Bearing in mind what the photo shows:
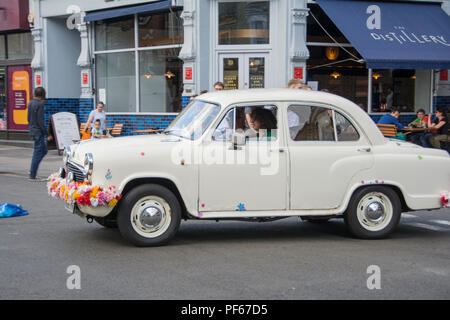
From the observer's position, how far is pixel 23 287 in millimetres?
5281

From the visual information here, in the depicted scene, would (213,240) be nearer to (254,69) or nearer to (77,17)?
(254,69)

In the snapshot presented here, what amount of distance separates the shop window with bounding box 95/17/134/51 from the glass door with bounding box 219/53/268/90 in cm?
384

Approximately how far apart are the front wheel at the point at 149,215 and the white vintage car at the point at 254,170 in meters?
0.01

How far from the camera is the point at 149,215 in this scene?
678cm

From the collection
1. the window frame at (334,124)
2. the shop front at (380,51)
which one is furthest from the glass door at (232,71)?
the window frame at (334,124)

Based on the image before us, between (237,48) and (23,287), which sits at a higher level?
(237,48)

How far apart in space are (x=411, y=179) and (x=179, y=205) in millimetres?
2792

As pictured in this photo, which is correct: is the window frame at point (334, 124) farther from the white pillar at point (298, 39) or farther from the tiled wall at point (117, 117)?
the tiled wall at point (117, 117)

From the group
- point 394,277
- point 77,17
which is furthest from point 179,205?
point 77,17

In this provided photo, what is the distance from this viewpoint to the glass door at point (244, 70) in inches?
655

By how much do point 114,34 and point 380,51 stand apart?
8.45m

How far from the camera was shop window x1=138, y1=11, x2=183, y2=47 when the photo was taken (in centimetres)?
1761

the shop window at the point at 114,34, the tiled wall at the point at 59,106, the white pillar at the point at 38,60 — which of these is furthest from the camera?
the tiled wall at the point at 59,106

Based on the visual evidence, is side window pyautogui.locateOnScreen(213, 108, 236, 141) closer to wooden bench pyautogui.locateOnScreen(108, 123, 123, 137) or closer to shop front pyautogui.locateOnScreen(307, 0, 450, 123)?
shop front pyautogui.locateOnScreen(307, 0, 450, 123)
